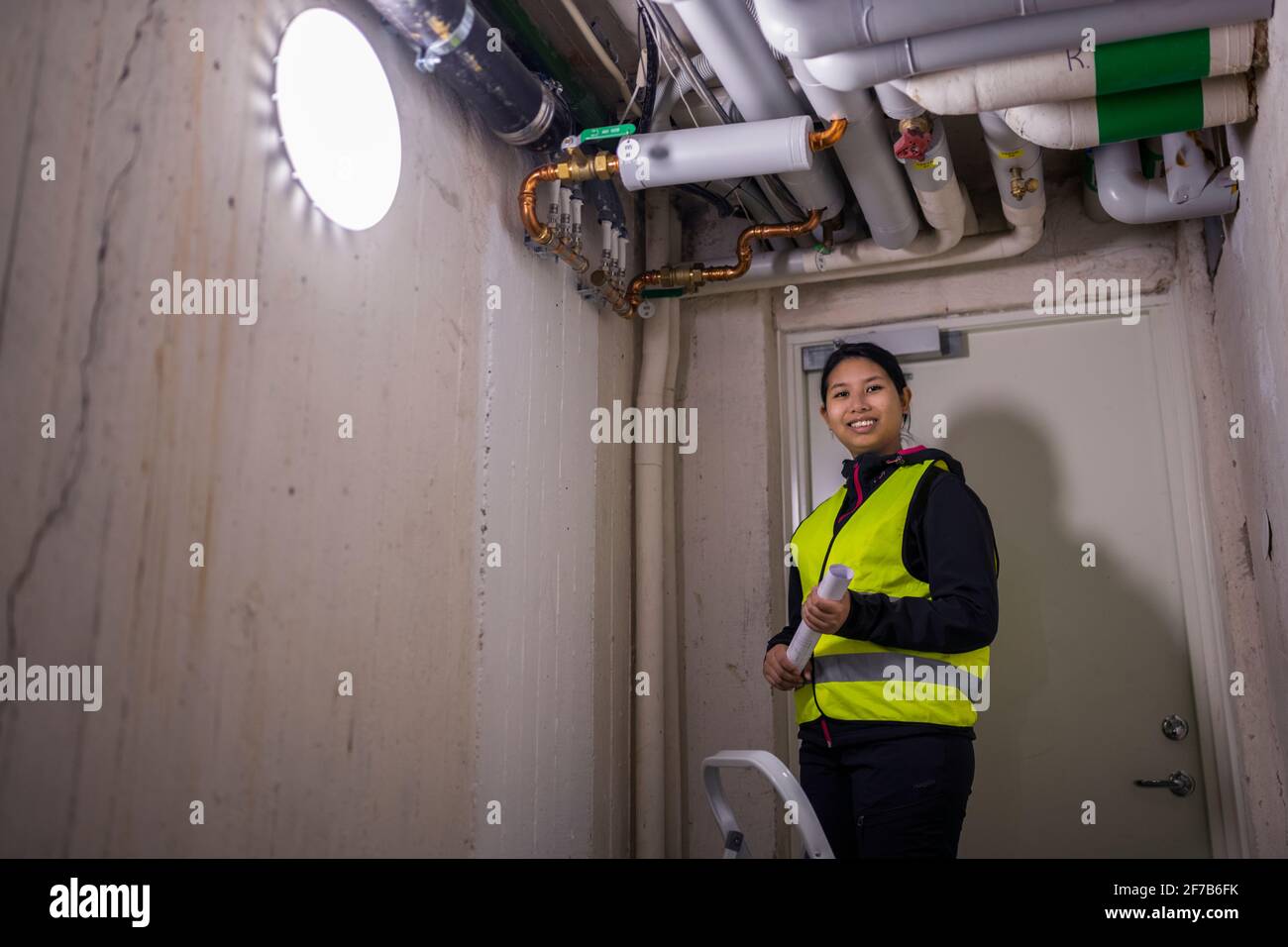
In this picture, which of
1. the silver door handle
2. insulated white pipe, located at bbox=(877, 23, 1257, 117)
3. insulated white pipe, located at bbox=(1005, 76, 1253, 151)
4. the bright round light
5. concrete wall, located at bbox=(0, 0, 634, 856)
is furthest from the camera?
the silver door handle

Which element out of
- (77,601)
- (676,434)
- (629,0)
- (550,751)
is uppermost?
(629,0)

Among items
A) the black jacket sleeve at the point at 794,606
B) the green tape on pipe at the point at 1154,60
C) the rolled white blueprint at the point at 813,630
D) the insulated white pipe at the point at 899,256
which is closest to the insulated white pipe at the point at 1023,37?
the green tape on pipe at the point at 1154,60

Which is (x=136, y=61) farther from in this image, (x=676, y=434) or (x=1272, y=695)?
(x=1272, y=695)

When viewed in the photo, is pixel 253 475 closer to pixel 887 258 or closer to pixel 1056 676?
pixel 887 258

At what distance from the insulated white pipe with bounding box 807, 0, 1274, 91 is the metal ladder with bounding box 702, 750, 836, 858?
1.22 metres

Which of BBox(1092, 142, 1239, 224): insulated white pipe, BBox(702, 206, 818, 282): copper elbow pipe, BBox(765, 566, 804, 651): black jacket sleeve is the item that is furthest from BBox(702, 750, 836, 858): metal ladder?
BBox(1092, 142, 1239, 224): insulated white pipe

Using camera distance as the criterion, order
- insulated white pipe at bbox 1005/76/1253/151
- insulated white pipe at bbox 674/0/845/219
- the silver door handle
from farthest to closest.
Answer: the silver door handle
insulated white pipe at bbox 674/0/845/219
insulated white pipe at bbox 1005/76/1253/151

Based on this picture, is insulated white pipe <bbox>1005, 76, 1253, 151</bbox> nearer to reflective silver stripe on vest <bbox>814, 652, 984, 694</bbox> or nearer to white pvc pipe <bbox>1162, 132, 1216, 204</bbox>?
white pvc pipe <bbox>1162, 132, 1216, 204</bbox>

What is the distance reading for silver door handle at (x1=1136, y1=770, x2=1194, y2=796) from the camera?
2.16 meters

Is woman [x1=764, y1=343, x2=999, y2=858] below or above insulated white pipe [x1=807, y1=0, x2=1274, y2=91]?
below

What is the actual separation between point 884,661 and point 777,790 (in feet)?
1.07
